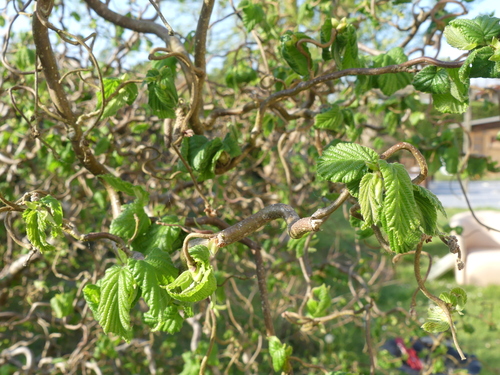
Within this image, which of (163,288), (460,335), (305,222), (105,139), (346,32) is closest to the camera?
(305,222)

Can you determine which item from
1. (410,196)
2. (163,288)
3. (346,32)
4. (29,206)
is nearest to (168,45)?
(346,32)

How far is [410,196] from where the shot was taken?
0.68 metres

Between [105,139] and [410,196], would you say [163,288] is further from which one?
[105,139]

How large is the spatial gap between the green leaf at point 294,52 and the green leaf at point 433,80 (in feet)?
1.09

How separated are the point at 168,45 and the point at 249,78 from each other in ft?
1.94

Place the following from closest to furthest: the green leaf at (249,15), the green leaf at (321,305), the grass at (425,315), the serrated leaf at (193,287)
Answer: the serrated leaf at (193,287) → the green leaf at (321,305) → the green leaf at (249,15) → the grass at (425,315)

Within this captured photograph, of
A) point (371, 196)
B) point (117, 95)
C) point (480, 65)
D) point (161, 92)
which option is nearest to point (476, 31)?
point (480, 65)

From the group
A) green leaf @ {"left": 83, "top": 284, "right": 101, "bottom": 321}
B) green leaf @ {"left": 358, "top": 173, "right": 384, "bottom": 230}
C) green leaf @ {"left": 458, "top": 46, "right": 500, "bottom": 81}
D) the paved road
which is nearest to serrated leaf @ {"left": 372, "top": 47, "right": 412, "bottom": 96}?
green leaf @ {"left": 458, "top": 46, "right": 500, "bottom": 81}

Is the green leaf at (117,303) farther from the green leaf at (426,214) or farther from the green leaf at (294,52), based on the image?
the green leaf at (294,52)

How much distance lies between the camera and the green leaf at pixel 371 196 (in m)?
0.68

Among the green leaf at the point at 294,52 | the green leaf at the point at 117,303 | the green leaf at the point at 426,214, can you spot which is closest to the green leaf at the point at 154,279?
the green leaf at the point at 117,303

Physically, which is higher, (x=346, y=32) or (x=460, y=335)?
(x=346, y=32)

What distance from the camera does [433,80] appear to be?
3.16ft

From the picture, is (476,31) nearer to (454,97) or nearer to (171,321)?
(454,97)
